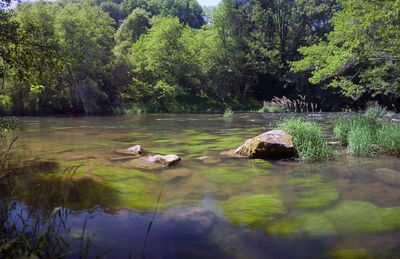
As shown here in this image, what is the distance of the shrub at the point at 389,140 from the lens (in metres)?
11.3

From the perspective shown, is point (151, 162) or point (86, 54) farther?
point (86, 54)

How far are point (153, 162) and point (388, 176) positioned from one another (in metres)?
5.70

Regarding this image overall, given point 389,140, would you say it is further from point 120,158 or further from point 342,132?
point 120,158

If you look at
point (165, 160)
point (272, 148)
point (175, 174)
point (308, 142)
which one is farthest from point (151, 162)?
point (308, 142)

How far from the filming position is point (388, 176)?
29.2 feet

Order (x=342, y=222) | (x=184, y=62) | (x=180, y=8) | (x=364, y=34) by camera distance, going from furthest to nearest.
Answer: (x=180, y=8) → (x=184, y=62) → (x=364, y=34) → (x=342, y=222)

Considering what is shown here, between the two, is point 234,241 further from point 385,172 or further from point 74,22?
point 74,22

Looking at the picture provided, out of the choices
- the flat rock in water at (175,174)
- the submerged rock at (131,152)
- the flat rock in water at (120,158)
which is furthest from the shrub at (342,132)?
the flat rock in water at (120,158)

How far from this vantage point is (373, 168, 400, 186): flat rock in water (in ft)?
27.8

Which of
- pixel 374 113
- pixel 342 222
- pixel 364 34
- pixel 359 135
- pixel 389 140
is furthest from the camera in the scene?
pixel 374 113

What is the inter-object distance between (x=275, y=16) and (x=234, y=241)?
4633cm

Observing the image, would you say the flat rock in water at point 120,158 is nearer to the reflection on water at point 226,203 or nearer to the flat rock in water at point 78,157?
the reflection on water at point 226,203

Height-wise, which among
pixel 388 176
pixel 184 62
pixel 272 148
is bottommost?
pixel 388 176

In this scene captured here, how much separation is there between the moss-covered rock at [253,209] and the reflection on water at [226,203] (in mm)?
17
